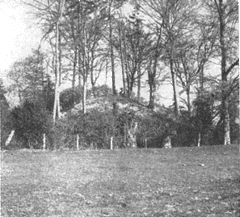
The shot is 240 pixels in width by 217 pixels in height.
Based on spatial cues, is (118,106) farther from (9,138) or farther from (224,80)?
(9,138)

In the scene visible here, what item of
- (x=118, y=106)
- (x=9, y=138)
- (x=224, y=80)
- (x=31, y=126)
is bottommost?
(x=9, y=138)

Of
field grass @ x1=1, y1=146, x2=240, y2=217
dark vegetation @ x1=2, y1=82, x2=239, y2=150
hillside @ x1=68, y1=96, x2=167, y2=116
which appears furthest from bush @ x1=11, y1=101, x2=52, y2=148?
hillside @ x1=68, y1=96, x2=167, y2=116

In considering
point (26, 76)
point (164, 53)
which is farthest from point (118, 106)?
point (26, 76)

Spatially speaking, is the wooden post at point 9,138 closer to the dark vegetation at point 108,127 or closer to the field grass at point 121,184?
the dark vegetation at point 108,127

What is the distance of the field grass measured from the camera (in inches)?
343

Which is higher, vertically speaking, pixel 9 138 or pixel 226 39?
pixel 226 39

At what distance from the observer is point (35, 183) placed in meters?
12.2

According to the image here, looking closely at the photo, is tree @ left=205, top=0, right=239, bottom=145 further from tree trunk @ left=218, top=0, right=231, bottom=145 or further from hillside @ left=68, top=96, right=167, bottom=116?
hillside @ left=68, top=96, right=167, bottom=116

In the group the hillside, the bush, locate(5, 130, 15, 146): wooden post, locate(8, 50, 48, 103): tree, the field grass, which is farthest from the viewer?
locate(8, 50, 48, 103): tree

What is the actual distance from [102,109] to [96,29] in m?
9.00

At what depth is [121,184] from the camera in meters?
11.8

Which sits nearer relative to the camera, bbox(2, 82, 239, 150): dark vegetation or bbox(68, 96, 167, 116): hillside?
bbox(2, 82, 239, 150): dark vegetation

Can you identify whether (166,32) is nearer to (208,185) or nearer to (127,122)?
(127,122)

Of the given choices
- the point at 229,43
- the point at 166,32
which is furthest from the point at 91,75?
the point at 229,43
